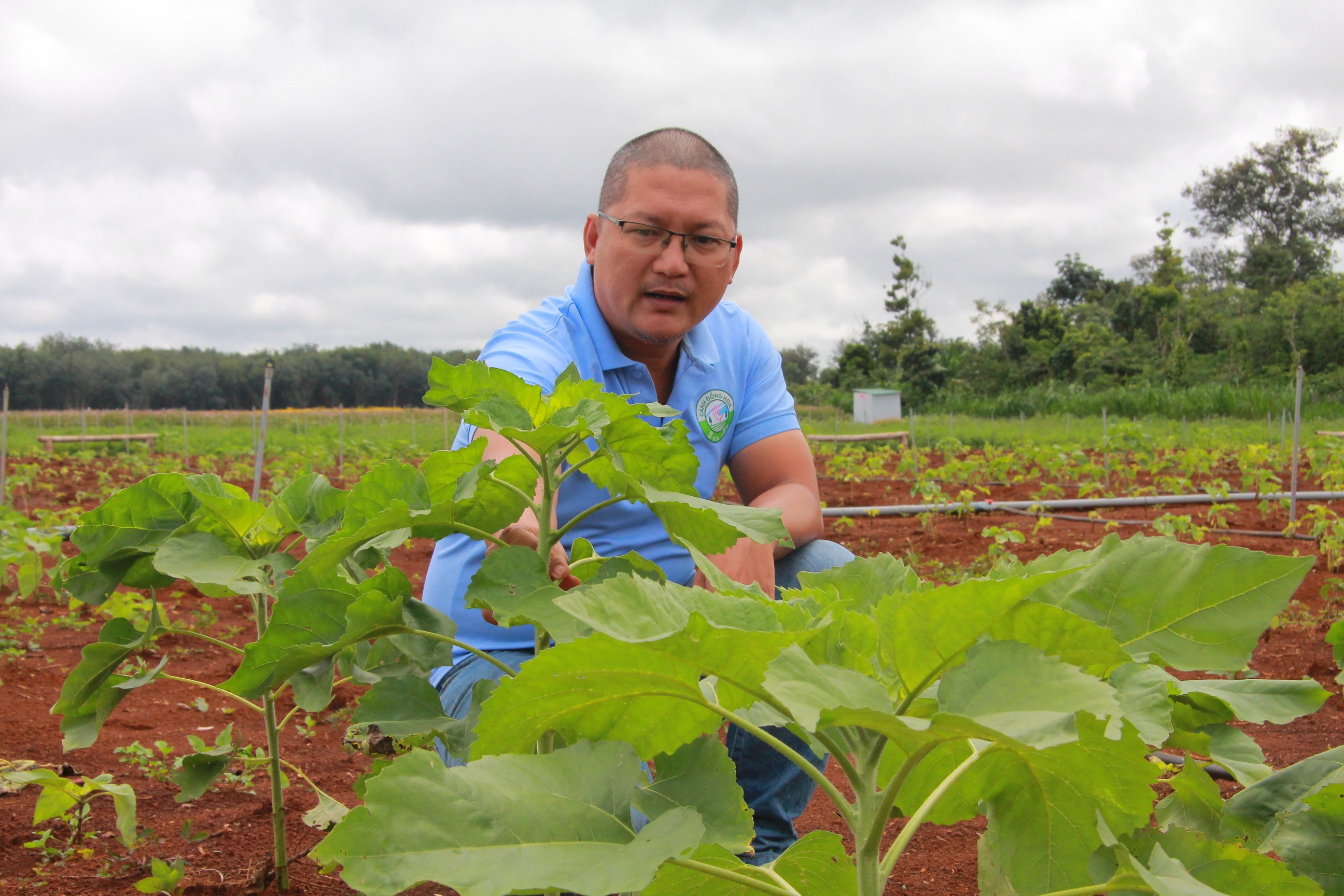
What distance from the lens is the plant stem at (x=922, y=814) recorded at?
67 cm

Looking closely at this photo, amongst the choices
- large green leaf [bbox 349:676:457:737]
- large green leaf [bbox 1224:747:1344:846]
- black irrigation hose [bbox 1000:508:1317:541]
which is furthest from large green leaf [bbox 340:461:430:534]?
black irrigation hose [bbox 1000:508:1317:541]

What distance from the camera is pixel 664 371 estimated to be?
237 cm

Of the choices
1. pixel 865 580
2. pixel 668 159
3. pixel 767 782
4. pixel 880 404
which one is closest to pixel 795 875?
pixel 865 580

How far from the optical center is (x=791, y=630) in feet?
2.11

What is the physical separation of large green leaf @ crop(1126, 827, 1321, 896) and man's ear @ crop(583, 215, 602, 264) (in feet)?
5.79

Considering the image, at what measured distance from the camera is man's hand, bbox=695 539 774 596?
64.4 inches

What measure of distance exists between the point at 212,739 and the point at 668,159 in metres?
2.28

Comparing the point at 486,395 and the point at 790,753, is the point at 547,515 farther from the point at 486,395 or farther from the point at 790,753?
the point at 790,753

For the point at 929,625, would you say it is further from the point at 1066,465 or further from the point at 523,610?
the point at 1066,465

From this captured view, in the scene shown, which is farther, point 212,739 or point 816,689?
point 212,739

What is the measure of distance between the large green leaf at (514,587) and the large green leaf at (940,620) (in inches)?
11.7

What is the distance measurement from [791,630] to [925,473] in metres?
8.64

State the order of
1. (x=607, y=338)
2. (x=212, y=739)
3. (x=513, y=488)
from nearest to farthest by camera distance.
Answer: (x=513, y=488)
(x=607, y=338)
(x=212, y=739)

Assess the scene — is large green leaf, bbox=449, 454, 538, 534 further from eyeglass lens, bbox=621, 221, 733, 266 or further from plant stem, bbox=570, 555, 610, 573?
eyeglass lens, bbox=621, 221, 733, 266
